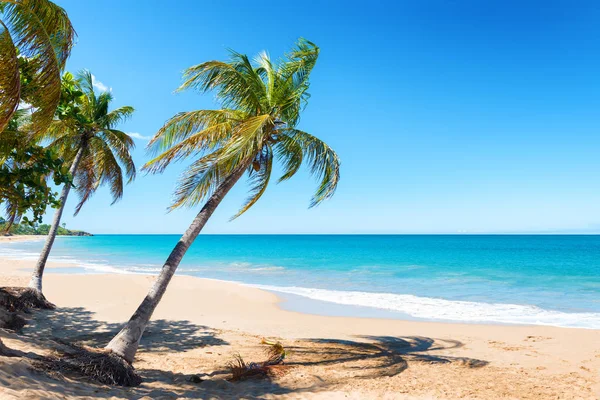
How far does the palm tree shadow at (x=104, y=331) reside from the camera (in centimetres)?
805

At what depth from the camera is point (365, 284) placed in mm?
22734

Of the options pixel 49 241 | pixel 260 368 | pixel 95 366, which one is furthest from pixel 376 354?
pixel 49 241

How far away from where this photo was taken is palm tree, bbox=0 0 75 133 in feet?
13.6

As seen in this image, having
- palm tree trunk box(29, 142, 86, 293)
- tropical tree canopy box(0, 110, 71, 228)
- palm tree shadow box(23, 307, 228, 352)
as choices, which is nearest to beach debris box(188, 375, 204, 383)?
palm tree shadow box(23, 307, 228, 352)

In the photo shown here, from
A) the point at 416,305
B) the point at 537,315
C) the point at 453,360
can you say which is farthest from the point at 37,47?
the point at 537,315

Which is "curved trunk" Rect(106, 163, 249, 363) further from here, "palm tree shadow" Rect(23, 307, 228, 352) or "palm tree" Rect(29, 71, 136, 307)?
"palm tree" Rect(29, 71, 136, 307)

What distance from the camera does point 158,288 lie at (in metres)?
6.14

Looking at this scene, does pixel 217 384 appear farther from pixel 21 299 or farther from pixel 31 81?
pixel 21 299

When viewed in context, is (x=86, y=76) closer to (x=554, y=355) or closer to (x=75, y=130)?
(x=75, y=130)

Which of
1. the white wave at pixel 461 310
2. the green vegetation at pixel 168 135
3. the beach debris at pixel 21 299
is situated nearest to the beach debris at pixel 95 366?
the green vegetation at pixel 168 135

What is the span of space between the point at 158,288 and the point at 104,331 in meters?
4.18

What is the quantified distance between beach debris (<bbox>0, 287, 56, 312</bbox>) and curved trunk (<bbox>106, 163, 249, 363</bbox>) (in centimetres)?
511

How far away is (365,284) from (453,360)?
15.2 meters

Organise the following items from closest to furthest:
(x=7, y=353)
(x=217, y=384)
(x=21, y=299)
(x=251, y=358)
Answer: (x=7, y=353)
(x=217, y=384)
(x=251, y=358)
(x=21, y=299)
